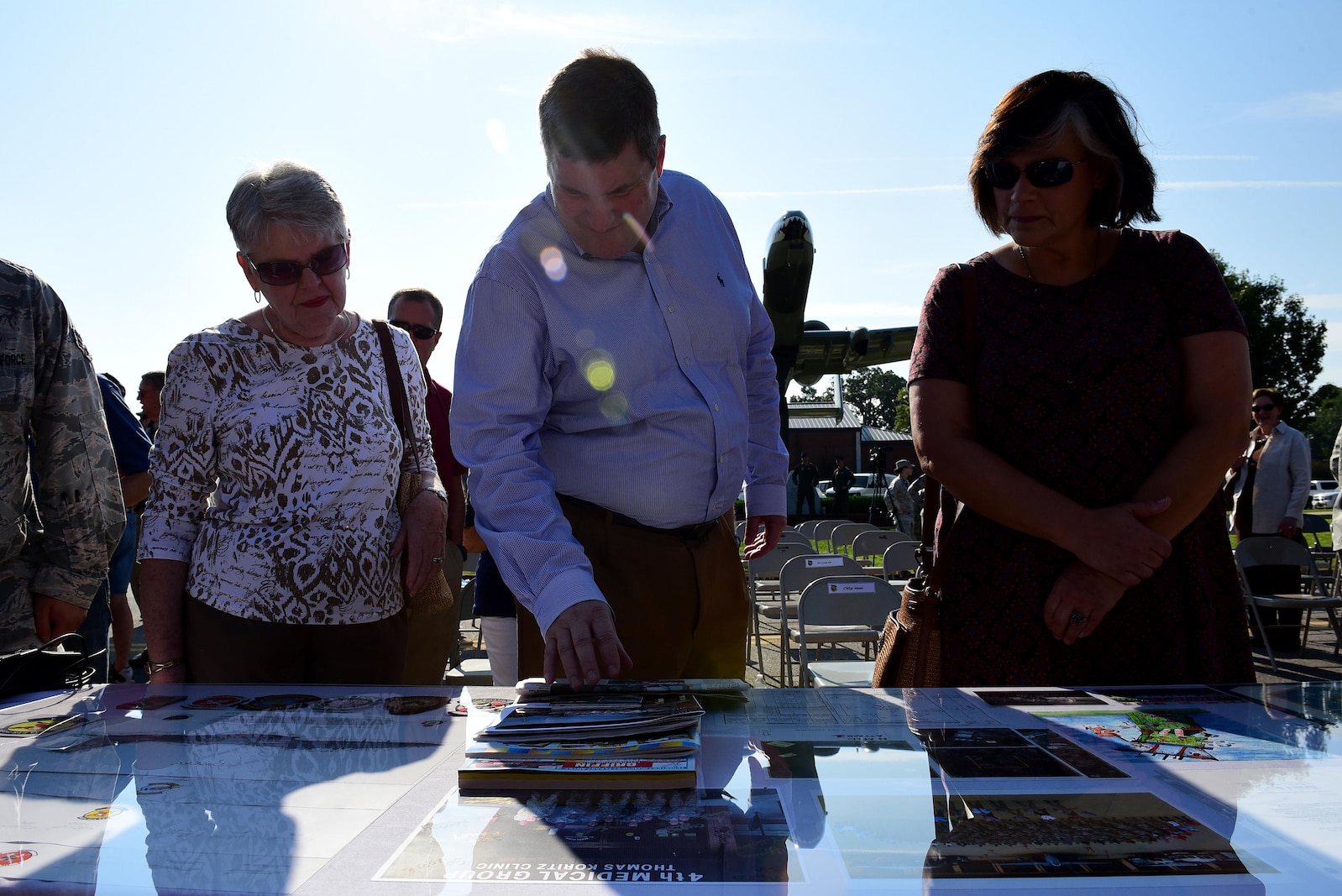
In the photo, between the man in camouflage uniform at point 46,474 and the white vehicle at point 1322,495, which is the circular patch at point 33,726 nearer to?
the man in camouflage uniform at point 46,474

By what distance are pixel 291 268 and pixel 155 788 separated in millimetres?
1159

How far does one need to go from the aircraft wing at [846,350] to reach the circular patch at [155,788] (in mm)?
22640

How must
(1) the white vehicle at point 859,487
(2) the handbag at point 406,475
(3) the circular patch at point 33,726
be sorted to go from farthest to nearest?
(1) the white vehicle at point 859,487 → (2) the handbag at point 406,475 → (3) the circular patch at point 33,726

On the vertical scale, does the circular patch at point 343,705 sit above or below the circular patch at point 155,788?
below

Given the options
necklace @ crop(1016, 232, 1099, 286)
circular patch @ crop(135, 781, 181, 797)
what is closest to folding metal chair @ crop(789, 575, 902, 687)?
necklace @ crop(1016, 232, 1099, 286)

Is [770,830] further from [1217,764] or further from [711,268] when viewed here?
[711,268]

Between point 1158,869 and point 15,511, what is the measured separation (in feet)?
6.93

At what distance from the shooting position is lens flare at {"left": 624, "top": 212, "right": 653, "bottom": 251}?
5.42 ft

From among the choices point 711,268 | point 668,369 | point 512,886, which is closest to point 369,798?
point 512,886

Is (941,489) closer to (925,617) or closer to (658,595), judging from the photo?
(925,617)

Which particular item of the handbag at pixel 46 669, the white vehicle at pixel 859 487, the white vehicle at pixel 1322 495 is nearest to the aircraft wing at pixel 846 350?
the white vehicle at pixel 859 487

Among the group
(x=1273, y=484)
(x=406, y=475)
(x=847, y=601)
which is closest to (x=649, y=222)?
(x=406, y=475)

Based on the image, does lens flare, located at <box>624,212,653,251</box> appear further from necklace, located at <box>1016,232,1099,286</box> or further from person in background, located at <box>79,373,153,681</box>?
person in background, located at <box>79,373,153,681</box>

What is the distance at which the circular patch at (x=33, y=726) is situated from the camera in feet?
4.41
